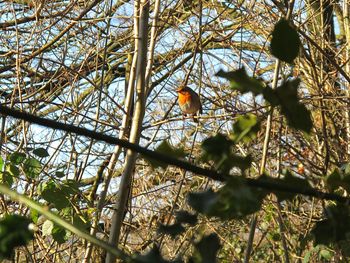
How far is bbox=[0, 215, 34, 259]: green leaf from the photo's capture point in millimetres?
334

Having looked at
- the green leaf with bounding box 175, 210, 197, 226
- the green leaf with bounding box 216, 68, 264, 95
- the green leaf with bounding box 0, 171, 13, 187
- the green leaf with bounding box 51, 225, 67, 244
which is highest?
the green leaf with bounding box 0, 171, 13, 187

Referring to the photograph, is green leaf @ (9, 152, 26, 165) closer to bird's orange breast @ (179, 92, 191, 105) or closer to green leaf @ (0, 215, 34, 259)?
green leaf @ (0, 215, 34, 259)

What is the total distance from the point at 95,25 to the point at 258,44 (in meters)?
1.19

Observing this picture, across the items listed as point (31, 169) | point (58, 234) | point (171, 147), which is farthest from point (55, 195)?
point (171, 147)

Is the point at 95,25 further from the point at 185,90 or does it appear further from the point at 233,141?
the point at 233,141

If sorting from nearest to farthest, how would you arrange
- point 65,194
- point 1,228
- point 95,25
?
point 1,228 → point 65,194 → point 95,25

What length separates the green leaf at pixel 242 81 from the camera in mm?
389

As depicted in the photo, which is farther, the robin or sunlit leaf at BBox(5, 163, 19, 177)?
the robin

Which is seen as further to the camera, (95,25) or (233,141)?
(95,25)

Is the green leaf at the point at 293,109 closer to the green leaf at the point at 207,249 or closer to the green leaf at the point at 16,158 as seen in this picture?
the green leaf at the point at 207,249

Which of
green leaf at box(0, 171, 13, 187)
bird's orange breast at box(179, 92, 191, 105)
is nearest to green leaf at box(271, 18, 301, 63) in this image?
green leaf at box(0, 171, 13, 187)

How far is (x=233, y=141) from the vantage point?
0.42 meters

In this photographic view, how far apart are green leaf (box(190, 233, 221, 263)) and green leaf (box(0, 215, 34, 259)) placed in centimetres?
11

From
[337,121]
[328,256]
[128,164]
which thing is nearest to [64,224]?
[128,164]
